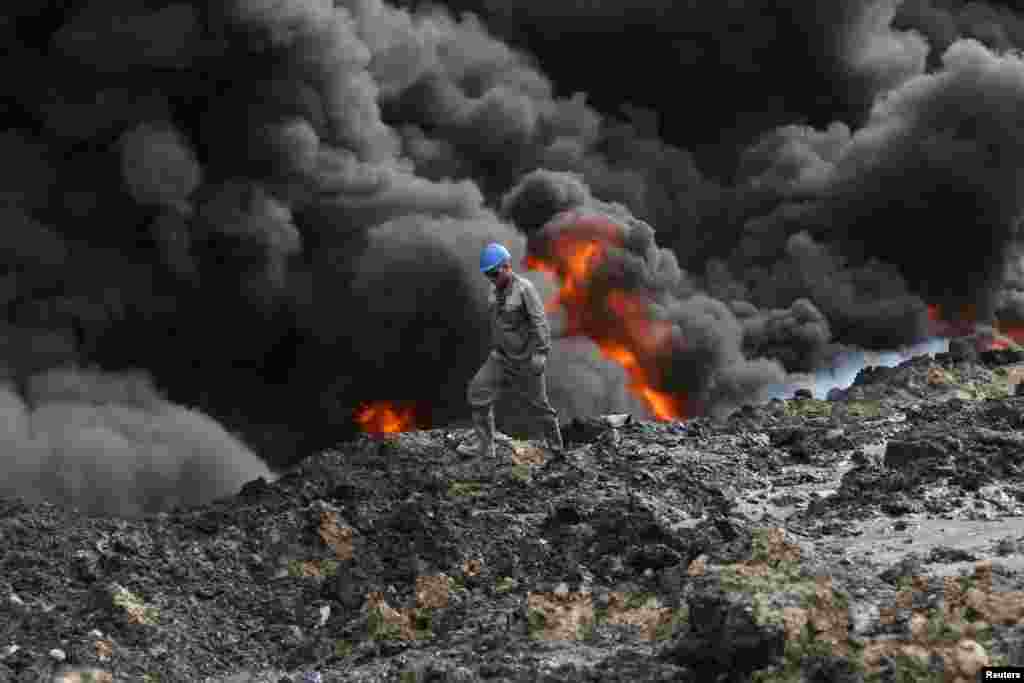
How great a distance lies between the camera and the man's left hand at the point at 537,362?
1296 centimetres

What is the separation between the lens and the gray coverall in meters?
12.8

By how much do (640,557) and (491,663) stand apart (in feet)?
6.20

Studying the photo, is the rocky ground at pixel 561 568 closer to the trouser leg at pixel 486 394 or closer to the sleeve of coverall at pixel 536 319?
the trouser leg at pixel 486 394

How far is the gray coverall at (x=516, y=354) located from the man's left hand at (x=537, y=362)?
1.6 inches

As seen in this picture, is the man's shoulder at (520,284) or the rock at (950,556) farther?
the man's shoulder at (520,284)

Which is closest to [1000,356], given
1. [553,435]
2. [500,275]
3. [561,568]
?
→ [553,435]

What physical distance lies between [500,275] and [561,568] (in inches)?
142

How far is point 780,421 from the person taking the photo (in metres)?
17.3

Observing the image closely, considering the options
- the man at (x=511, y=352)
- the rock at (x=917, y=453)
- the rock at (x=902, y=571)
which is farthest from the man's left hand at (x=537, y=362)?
the rock at (x=902, y=571)

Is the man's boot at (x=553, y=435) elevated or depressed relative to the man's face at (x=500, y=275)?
depressed

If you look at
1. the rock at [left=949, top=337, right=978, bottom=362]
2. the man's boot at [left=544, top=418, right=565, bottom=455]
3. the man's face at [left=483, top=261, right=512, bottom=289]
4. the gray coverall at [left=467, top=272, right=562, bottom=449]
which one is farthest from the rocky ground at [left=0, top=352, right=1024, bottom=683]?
the rock at [left=949, top=337, right=978, bottom=362]

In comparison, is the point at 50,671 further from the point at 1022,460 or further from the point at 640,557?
the point at 1022,460

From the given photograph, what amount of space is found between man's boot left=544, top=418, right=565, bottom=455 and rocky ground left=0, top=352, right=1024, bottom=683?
0.26 meters

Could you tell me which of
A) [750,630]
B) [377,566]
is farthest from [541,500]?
[750,630]
